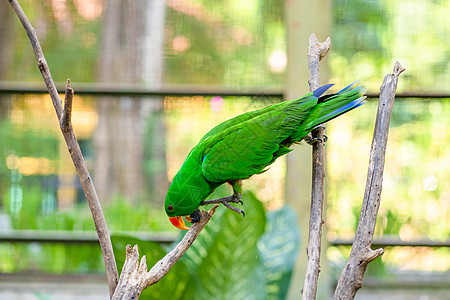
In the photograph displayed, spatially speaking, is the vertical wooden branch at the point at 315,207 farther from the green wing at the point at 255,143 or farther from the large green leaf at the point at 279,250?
the large green leaf at the point at 279,250

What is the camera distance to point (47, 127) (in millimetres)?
1456

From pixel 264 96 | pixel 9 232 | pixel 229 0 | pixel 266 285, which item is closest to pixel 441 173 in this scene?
pixel 264 96

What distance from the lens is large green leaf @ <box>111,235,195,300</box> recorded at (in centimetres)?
88

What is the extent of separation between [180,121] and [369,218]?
0.93 metres

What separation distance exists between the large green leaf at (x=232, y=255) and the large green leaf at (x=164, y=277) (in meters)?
0.07

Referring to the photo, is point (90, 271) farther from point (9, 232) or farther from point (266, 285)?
→ point (266, 285)

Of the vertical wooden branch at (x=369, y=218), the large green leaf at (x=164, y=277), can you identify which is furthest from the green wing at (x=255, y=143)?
the large green leaf at (x=164, y=277)

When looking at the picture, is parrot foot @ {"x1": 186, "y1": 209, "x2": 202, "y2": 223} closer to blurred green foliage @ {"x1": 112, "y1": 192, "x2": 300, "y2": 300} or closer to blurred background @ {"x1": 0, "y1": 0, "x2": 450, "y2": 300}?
blurred green foliage @ {"x1": 112, "y1": 192, "x2": 300, "y2": 300}

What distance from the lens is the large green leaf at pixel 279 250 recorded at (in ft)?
3.58

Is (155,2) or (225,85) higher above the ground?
(155,2)

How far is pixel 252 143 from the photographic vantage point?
704 mm

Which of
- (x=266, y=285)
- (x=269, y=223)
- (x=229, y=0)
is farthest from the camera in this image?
(x=229, y=0)

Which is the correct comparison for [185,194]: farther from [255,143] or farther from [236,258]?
[236,258]

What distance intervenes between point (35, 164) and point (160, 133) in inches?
16.9
